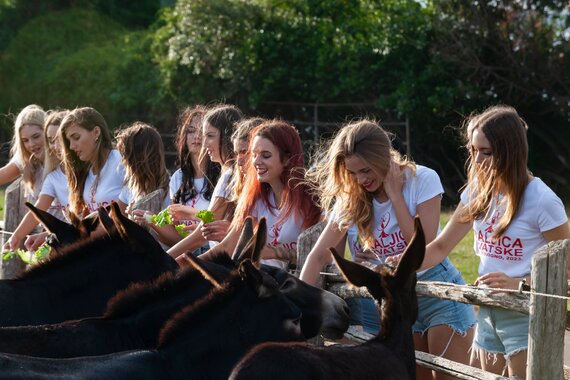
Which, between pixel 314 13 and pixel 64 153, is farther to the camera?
pixel 314 13

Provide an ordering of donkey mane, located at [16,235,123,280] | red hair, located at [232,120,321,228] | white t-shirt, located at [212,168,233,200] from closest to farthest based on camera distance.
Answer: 1. donkey mane, located at [16,235,123,280]
2. red hair, located at [232,120,321,228]
3. white t-shirt, located at [212,168,233,200]

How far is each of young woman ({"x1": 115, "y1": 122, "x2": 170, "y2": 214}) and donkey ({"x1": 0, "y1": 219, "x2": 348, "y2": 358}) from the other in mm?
2921

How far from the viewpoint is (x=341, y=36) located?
21969mm

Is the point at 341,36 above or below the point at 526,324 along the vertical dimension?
above

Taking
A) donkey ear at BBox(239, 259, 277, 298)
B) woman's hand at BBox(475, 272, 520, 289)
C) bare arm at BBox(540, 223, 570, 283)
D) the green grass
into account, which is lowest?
the green grass

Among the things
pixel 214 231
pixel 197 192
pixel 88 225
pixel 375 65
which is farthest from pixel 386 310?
pixel 375 65

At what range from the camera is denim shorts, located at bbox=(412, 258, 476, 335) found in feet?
18.5

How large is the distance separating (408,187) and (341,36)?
656 inches

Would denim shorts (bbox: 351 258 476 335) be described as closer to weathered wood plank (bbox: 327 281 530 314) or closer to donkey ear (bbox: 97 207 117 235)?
weathered wood plank (bbox: 327 281 530 314)

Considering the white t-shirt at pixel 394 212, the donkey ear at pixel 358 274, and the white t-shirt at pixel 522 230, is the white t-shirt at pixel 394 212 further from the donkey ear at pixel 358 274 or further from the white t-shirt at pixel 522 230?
the donkey ear at pixel 358 274

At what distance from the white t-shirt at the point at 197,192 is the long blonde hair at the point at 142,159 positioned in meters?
0.28

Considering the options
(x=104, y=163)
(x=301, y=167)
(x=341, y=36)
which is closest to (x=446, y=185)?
(x=341, y=36)

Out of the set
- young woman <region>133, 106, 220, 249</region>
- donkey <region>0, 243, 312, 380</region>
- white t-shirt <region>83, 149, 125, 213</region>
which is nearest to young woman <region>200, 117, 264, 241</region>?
young woman <region>133, 106, 220, 249</region>

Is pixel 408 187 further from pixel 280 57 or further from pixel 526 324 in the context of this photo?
pixel 280 57
